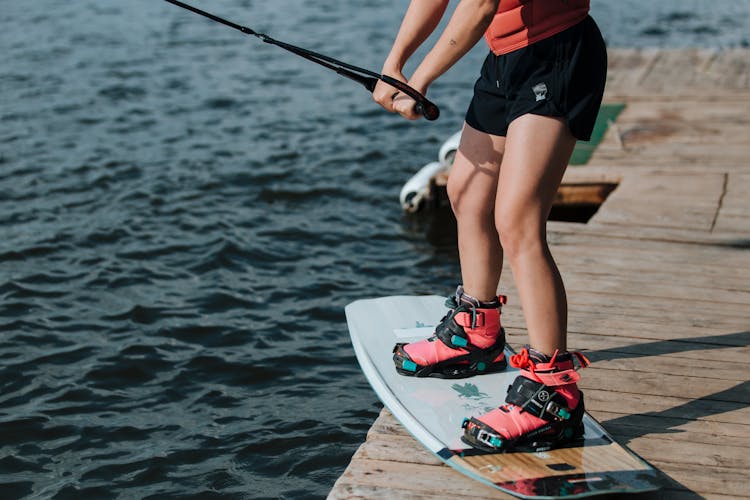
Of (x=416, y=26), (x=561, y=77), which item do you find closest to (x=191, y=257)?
(x=416, y=26)

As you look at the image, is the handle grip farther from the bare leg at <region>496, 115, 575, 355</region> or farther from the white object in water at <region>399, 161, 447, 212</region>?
the white object in water at <region>399, 161, 447, 212</region>

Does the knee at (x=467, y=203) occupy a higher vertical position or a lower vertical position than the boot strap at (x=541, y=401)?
higher

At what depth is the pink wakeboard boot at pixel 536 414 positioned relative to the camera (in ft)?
11.4

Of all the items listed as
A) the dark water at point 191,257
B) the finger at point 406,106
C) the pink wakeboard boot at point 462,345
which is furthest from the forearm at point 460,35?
the dark water at point 191,257

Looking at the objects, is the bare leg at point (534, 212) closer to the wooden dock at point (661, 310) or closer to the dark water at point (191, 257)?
the wooden dock at point (661, 310)

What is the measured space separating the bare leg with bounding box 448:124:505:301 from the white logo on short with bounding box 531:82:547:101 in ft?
1.04

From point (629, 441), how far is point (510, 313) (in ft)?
4.73

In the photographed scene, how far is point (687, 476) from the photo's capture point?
3.48 meters

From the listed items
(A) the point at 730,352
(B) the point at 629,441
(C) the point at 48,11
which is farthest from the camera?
(C) the point at 48,11

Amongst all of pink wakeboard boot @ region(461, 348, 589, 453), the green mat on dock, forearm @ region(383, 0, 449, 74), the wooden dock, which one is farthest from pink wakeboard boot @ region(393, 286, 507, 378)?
the green mat on dock

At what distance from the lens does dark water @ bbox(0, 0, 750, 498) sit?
16.9ft

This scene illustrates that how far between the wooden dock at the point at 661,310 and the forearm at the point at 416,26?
1.42m

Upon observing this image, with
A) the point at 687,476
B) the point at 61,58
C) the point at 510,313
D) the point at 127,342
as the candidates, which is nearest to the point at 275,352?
the point at 127,342

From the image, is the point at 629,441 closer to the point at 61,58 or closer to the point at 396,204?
the point at 396,204
